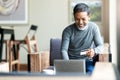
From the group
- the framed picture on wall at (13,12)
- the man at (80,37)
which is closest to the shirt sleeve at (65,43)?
the man at (80,37)

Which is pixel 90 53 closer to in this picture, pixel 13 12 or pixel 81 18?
pixel 81 18

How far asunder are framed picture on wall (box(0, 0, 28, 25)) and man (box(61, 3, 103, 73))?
304 centimetres

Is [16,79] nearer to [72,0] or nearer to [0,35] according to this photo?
[0,35]

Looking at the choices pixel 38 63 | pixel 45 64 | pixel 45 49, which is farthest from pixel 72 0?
pixel 38 63

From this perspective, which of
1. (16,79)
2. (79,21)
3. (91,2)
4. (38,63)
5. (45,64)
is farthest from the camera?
(91,2)

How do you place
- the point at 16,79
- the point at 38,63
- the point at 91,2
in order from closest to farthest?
1. the point at 16,79
2. the point at 38,63
3. the point at 91,2

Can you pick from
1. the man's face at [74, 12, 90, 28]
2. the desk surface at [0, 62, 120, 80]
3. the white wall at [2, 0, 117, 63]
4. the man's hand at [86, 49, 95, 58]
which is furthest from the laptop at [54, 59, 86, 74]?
the white wall at [2, 0, 117, 63]

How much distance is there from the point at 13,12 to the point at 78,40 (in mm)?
3234

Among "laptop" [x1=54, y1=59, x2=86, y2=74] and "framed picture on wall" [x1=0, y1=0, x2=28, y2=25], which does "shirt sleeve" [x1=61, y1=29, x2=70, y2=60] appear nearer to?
"laptop" [x1=54, y1=59, x2=86, y2=74]

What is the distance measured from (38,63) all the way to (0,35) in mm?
1352

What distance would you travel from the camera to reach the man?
7.46ft

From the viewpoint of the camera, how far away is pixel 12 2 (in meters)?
5.29

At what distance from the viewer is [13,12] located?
532 cm

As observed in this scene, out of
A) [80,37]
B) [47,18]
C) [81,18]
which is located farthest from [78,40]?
[47,18]
